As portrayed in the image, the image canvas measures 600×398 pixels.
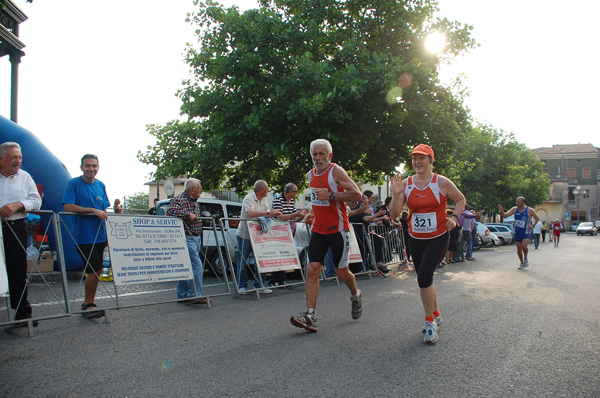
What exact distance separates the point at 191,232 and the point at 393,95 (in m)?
9.04

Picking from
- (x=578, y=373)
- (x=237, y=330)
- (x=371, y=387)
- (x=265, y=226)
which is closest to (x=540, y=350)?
(x=578, y=373)

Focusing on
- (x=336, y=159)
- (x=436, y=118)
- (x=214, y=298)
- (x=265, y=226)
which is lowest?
(x=214, y=298)

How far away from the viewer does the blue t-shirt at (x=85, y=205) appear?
5.85m

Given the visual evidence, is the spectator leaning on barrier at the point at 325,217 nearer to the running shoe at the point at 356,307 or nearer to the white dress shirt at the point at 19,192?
the running shoe at the point at 356,307

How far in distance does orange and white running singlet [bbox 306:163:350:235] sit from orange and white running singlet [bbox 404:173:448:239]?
0.78 m

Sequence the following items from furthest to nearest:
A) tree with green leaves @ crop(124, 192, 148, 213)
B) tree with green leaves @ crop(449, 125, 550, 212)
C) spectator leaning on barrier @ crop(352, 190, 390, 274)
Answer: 1. tree with green leaves @ crop(449, 125, 550, 212)
2. tree with green leaves @ crop(124, 192, 148, 213)
3. spectator leaning on barrier @ crop(352, 190, 390, 274)

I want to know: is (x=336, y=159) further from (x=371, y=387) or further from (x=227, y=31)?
(x=371, y=387)

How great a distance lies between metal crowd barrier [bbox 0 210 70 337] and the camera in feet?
17.1

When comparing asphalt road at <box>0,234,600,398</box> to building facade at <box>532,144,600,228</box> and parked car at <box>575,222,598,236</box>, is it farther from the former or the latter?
building facade at <box>532,144,600,228</box>

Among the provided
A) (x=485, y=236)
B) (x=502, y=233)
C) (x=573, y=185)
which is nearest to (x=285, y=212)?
(x=485, y=236)

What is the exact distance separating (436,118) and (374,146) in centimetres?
236

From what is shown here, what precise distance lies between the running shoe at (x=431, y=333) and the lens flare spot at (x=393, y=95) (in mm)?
10433

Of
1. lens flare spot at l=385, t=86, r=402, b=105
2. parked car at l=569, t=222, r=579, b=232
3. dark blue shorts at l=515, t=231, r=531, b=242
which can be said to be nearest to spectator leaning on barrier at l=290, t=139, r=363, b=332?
lens flare spot at l=385, t=86, r=402, b=105

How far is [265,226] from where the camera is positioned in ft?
26.9
